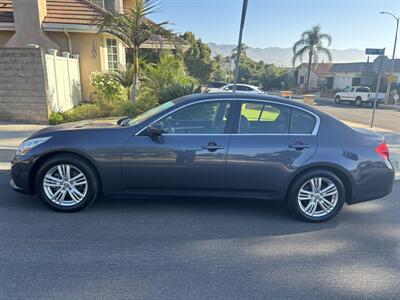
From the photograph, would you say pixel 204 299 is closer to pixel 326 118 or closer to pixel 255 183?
pixel 255 183

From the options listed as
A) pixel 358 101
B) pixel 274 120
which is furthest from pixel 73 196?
pixel 358 101

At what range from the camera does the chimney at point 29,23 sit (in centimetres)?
1111

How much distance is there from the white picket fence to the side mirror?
6.77 metres

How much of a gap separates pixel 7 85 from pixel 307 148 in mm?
8893

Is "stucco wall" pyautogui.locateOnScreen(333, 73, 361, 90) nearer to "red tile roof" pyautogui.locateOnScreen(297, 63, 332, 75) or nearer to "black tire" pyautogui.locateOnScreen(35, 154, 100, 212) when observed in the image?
"red tile roof" pyautogui.locateOnScreen(297, 63, 332, 75)

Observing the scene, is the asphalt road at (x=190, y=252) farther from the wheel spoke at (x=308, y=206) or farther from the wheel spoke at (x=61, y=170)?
the wheel spoke at (x=61, y=170)

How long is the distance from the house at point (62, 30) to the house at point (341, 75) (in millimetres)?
36240

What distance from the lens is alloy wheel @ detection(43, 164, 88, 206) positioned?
3881mm

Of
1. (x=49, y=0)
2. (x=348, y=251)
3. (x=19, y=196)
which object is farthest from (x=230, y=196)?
(x=49, y=0)

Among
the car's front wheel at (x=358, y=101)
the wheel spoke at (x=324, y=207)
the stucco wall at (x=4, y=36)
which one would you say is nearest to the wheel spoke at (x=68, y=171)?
Result: the wheel spoke at (x=324, y=207)

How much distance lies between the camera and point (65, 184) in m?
3.91

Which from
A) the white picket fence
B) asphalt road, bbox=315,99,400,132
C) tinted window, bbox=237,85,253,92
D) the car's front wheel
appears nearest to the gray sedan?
the white picket fence

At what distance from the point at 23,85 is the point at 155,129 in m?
7.18

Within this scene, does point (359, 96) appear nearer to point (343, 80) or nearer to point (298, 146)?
point (343, 80)
